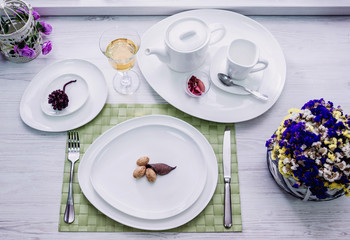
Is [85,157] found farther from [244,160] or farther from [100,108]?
[244,160]

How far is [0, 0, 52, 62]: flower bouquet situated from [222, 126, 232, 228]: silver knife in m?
0.65

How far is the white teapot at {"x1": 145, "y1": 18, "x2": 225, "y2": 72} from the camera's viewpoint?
842 mm

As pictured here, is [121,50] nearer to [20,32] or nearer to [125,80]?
[125,80]

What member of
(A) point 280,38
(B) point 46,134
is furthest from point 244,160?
(B) point 46,134

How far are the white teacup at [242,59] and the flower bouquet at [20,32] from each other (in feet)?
1.96

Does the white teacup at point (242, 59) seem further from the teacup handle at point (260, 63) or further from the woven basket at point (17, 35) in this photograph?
the woven basket at point (17, 35)

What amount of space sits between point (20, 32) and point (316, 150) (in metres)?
0.90

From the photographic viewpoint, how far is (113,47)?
93cm

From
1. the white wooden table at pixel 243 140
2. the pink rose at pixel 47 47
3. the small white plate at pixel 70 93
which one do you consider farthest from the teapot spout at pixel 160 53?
the pink rose at pixel 47 47

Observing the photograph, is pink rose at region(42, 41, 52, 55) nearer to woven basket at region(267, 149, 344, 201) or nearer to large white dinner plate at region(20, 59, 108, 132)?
large white dinner plate at region(20, 59, 108, 132)

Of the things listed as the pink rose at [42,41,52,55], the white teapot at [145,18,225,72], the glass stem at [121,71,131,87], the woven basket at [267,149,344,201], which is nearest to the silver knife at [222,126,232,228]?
the woven basket at [267,149,344,201]

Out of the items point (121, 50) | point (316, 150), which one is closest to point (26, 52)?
point (121, 50)

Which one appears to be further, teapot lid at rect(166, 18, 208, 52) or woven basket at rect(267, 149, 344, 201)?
teapot lid at rect(166, 18, 208, 52)

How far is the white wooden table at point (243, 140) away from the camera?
0.82m
